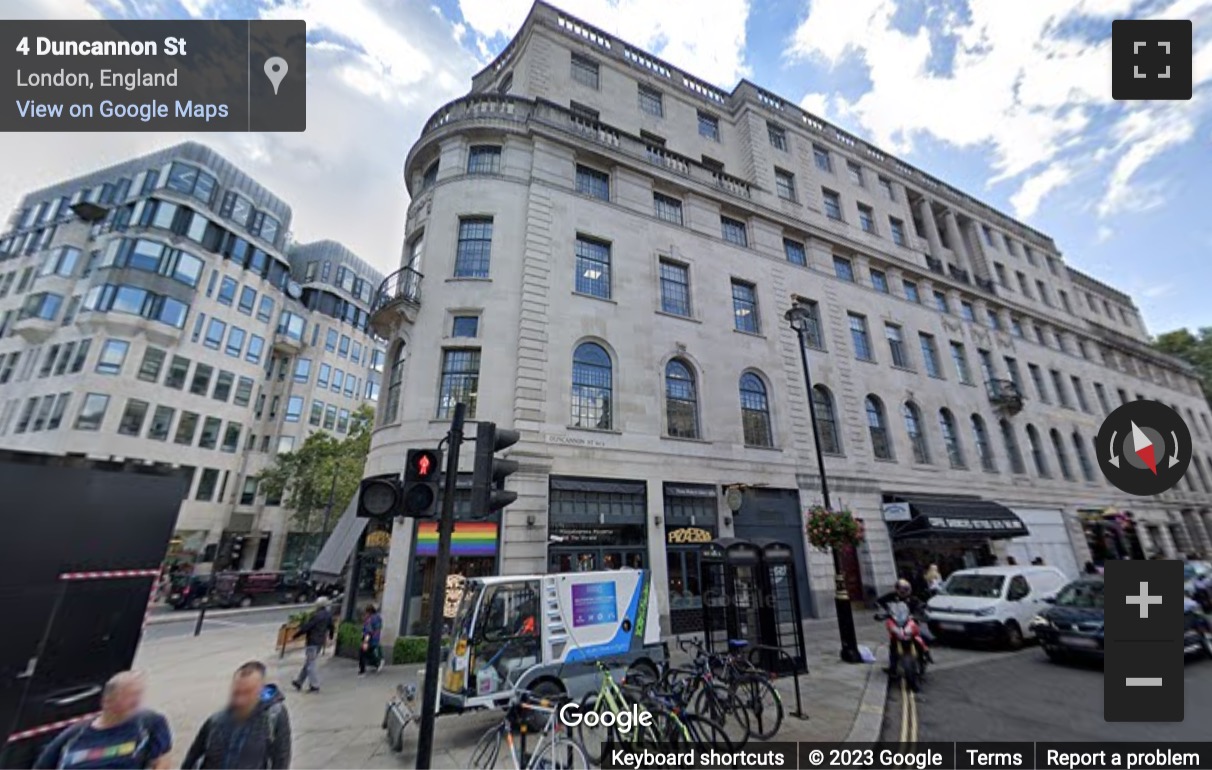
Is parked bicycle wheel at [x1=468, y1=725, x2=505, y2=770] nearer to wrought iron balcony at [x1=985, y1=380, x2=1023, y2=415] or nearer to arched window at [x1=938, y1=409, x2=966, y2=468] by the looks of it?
arched window at [x1=938, y1=409, x2=966, y2=468]

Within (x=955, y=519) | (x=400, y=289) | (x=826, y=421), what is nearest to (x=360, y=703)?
(x=400, y=289)

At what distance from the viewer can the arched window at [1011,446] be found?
2530 centimetres

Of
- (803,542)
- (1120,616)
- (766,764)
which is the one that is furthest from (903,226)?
(766,764)

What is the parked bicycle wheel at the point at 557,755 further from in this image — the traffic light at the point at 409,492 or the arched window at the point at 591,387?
the arched window at the point at 591,387

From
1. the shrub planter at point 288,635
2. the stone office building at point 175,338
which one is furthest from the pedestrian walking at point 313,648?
the stone office building at point 175,338

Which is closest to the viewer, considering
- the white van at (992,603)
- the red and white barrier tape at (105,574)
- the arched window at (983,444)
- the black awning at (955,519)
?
the red and white barrier tape at (105,574)

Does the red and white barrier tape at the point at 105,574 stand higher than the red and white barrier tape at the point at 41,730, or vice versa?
the red and white barrier tape at the point at 105,574

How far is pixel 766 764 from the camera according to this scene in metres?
5.51

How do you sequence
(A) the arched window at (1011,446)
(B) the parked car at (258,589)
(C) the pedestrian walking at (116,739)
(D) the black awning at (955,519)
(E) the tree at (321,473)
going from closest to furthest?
(C) the pedestrian walking at (116,739)
(D) the black awning at (955,519)
(B) the parked car at (258,589)
(A) the arched window at (1011,446)
(E) the tree at (321,473)

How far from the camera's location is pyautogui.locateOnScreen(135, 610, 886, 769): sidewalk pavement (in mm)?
6281

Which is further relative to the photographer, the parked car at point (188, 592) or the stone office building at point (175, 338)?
the stone office building at point (175, 338)

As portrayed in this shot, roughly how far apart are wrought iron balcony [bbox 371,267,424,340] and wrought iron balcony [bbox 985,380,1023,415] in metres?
29.6

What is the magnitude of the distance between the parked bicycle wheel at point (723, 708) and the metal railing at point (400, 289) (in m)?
13.0

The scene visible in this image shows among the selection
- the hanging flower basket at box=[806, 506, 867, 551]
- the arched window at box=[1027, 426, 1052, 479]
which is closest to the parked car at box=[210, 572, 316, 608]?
the hanging flower basket at box=[806, 506, 867, 551]
